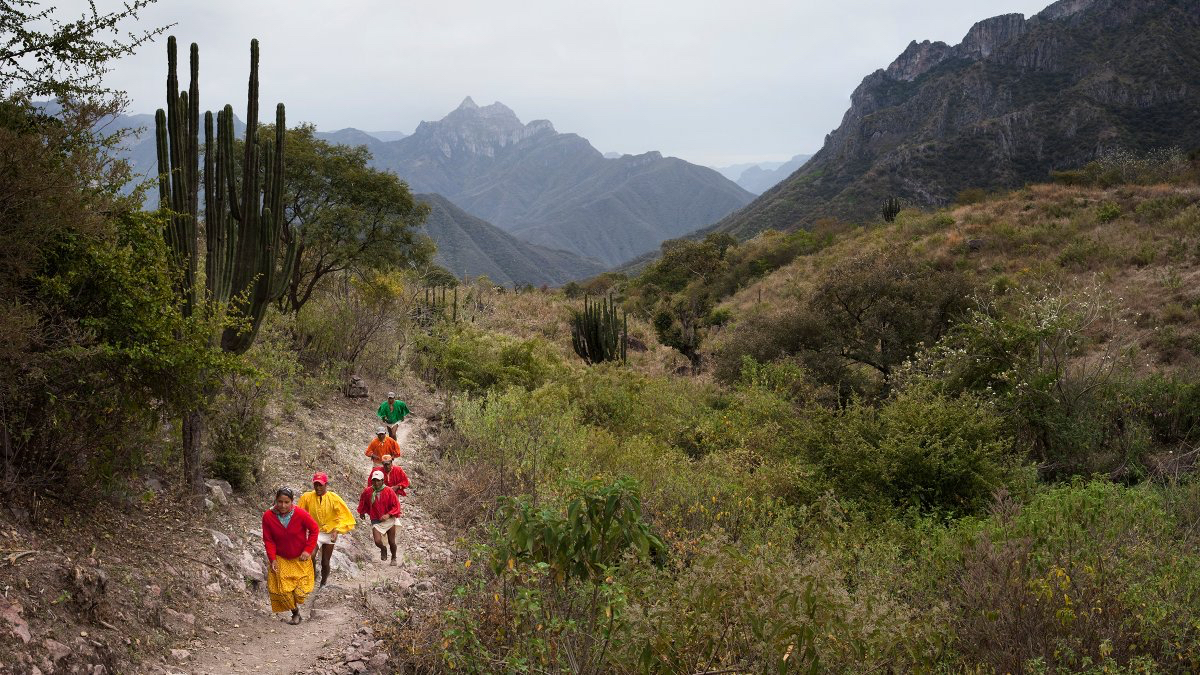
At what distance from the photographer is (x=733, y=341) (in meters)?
19.6

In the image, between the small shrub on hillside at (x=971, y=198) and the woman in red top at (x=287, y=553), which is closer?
the woman in red top at (x=287, y=553)

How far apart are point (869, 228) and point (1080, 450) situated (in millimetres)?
28189

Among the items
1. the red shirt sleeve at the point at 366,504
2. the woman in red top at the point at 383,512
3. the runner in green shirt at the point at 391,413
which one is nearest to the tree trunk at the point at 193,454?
the red shirt sleeve at the point at 366,504

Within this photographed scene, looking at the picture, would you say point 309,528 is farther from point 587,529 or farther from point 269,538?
point 587,529

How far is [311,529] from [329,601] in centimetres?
81

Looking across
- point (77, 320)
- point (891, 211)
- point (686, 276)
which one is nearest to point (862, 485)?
point (77, 320)

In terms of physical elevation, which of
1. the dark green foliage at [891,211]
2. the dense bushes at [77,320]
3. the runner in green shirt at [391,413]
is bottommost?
the runner in green shirt at [391,413]

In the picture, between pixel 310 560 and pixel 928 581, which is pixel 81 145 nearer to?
pixel 310 560

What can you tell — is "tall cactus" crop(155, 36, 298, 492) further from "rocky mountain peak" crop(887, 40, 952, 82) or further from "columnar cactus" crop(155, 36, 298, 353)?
"rocky mountain peak" crop(887, 40, 952, 82)

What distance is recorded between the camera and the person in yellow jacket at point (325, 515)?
248 inches

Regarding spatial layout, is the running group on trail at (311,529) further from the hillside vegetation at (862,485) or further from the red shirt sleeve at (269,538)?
the hillside vegetation at (862,485)

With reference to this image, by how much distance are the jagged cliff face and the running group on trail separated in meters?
53.2

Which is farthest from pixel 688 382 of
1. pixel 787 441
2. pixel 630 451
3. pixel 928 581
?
pixel 928 581

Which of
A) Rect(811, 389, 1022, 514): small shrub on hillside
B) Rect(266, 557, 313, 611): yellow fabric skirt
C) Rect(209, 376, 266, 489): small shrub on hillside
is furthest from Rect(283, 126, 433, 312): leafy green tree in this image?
Rect(811, 389, 1022, 514): small shrub on hillside
